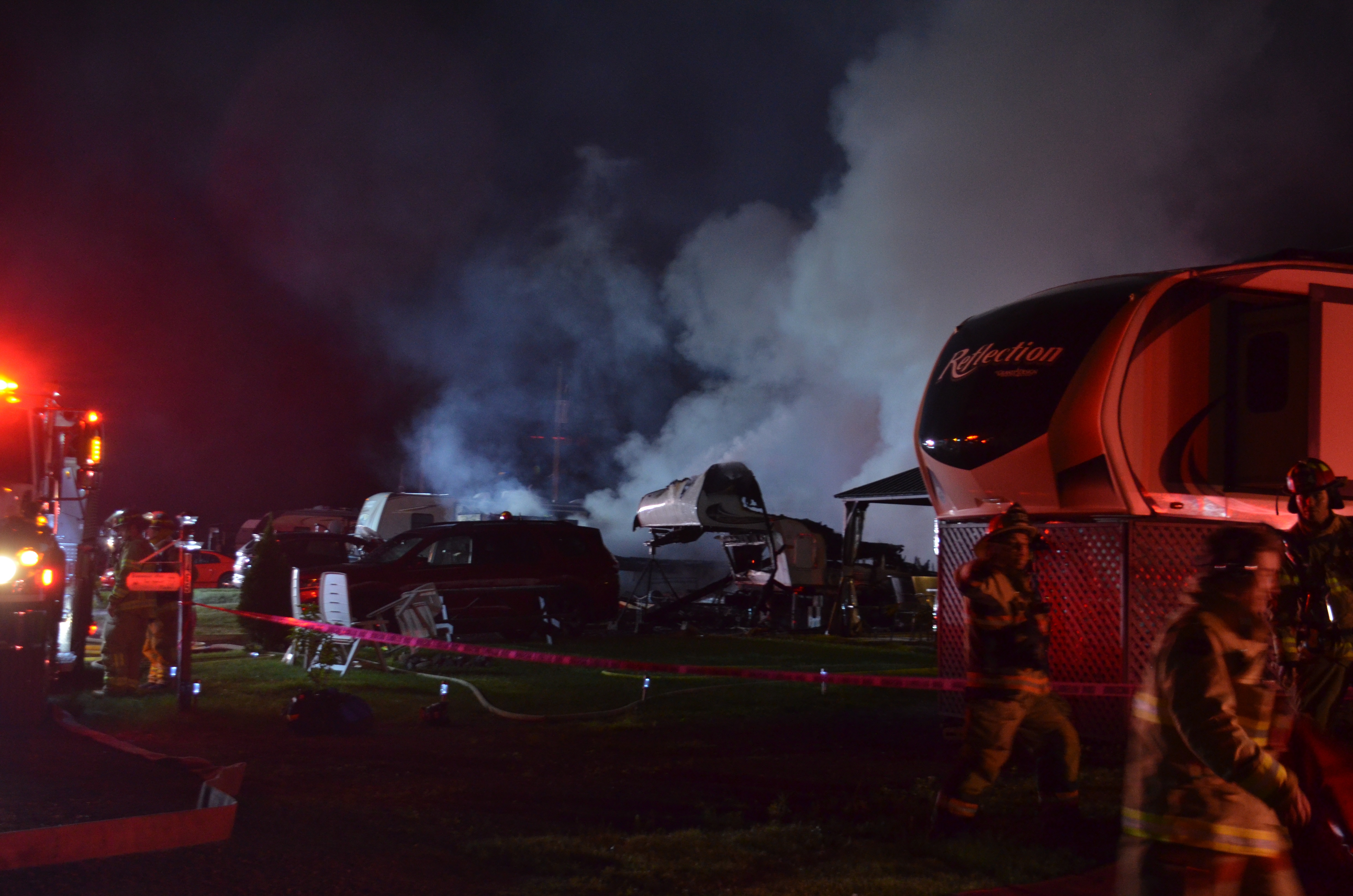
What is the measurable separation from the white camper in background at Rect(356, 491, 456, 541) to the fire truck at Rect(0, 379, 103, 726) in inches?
555

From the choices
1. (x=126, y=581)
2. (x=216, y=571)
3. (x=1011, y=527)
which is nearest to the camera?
(x=1011, y=527)

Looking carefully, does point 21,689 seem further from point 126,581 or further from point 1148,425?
point 1148,425

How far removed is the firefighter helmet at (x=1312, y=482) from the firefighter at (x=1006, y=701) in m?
1.95

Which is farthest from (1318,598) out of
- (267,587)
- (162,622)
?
(267,587)

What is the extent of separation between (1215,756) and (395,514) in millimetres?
23283

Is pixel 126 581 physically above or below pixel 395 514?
below

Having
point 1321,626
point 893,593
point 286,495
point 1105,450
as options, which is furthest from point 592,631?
point 286,495

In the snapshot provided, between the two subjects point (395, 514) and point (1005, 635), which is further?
point (395, 514)

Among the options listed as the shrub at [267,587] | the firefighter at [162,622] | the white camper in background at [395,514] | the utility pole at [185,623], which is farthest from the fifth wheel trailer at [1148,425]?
the white camper in background at [395,514]

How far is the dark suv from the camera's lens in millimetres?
13375

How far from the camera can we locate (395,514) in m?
24.5

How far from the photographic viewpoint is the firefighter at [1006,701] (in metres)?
4.82

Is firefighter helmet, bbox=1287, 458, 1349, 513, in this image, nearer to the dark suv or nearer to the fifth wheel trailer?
the fifth wheel trailer

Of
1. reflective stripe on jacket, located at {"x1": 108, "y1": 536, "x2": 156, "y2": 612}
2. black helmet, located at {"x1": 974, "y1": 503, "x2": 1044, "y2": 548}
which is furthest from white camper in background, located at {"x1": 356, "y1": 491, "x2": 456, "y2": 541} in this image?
black helmet, located at {"x1": 974, "y1": 503, "x2": 1044, "y2": 548}
